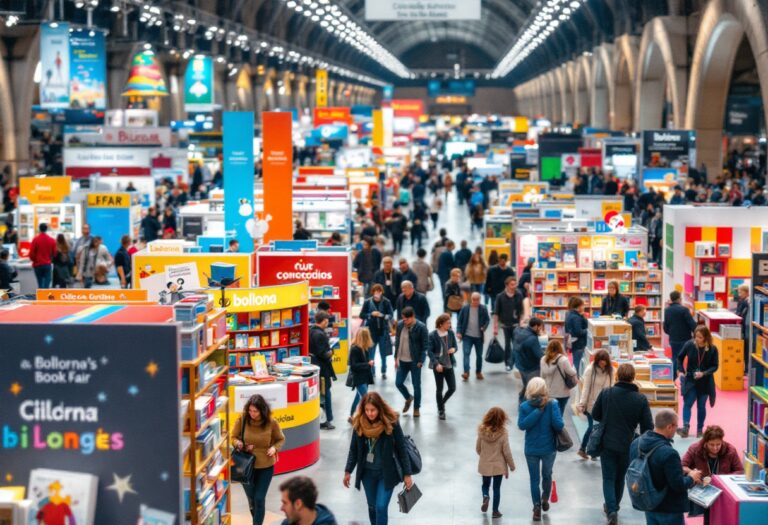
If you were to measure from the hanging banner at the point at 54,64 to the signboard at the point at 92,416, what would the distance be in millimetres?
20135

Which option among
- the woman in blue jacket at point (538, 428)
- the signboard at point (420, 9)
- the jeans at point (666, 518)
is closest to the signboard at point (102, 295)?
the woman in blue jacket at point (538, 428)

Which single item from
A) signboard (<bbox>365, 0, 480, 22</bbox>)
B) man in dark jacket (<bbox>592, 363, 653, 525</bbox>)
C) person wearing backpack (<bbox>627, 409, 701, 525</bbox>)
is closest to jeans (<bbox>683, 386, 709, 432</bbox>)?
man in dark jacket (<bbox>592, 363, 653, 525</bbox>)

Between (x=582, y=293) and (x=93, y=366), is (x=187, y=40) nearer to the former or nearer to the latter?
(x=582, y=293)

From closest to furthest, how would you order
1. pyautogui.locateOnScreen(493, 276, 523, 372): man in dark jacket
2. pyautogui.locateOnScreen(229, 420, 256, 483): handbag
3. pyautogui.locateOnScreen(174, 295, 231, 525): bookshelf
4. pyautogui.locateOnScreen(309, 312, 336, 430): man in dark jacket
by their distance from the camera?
pyautogui.locateOnScreen(174, 295, 231, 525): bookshelf
pyautogui.locateOnScreen(229, 420, 256, 483): handbag
pyautogui.locateOnScreen(309, 312, 336, 430): man in dark jacket
pyautogui.locateOnScreen(493, 276, 523, 372): man in dark jacket

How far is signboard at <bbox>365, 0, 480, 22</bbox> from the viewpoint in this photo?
81.8ft

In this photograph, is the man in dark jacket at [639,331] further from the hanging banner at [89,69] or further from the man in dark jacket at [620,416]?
the hanging banner at [89,69]

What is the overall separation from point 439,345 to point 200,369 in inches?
223

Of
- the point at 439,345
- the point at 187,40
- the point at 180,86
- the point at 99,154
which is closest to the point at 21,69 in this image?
the point at 99,154

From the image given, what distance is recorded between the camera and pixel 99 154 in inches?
1283

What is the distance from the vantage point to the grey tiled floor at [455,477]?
10.5m

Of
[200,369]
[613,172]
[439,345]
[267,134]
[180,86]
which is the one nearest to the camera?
[200,369]

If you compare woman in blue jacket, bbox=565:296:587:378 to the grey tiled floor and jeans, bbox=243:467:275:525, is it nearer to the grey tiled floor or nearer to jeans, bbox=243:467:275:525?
the grey tiled floor

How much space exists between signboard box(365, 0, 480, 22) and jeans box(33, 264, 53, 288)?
8.23m

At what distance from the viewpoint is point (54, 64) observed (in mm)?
26484
